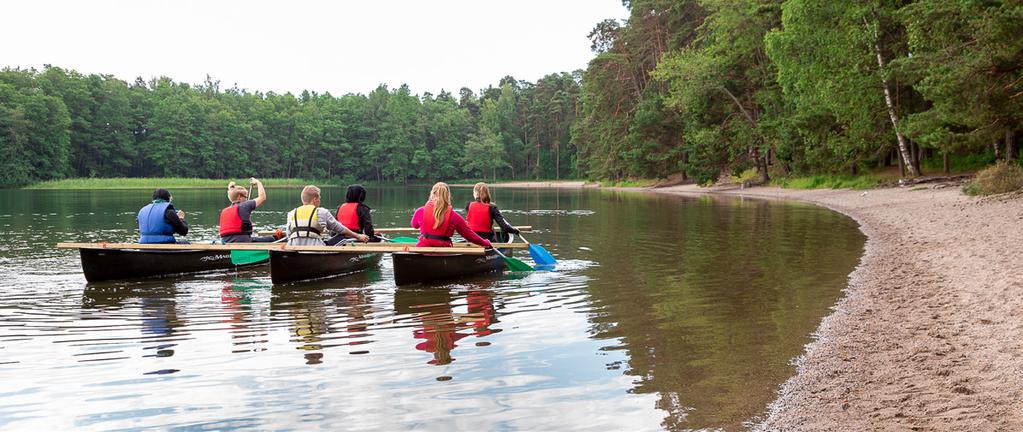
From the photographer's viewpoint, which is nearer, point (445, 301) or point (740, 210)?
point (445, 301)

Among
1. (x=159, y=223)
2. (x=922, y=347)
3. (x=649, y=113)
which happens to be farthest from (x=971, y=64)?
(x=649, y=113)

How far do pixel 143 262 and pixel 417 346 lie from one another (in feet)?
22.6

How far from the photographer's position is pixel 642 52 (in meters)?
63.7

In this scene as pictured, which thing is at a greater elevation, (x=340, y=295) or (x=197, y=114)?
(x=197, y=114)

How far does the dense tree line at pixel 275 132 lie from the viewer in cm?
8997

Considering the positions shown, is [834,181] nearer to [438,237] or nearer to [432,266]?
[438,237]

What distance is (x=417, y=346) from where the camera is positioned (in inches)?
284

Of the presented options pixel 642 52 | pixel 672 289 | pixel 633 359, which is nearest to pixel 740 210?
pixel 672 289

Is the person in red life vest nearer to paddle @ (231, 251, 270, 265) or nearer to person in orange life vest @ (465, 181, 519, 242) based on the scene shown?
paddle @ (231, 251, 270, 265)

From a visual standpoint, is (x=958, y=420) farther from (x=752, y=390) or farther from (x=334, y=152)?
(x=334, y=152)

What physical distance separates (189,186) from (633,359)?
94.7m

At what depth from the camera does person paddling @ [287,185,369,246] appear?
1231 cm

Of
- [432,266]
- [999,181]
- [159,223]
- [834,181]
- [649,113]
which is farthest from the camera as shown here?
[649,113]

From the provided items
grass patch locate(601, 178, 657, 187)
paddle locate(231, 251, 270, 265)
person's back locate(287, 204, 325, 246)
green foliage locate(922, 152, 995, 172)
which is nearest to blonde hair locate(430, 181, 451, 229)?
person's back locate(287, 204, 325, 246)
